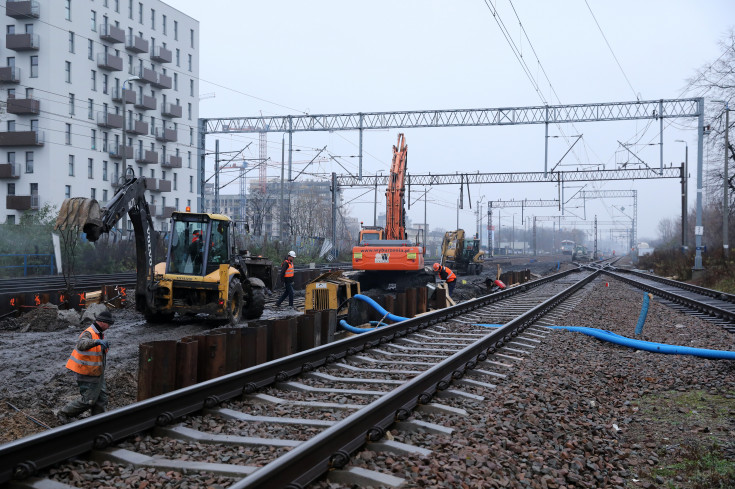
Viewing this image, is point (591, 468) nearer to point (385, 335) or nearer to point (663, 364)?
point (663, 364)

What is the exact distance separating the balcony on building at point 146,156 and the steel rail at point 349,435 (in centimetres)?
5625

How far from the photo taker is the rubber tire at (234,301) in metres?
14.3

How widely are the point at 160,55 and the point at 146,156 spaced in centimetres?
967

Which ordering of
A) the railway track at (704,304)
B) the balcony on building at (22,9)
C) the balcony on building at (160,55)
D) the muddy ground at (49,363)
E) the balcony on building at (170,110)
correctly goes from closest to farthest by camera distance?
1. the muddy ground at (49,363)
2. the railway track at (704,304)
3. the balcony on building at (22,9)
4. the balcony on building at (160,55)
5. the balcony on building at (170,110)

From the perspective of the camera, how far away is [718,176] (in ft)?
126

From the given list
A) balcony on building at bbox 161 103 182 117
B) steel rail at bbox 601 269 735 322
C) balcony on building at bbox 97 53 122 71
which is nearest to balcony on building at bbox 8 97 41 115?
balcony on building at bbox 97 53 122 71

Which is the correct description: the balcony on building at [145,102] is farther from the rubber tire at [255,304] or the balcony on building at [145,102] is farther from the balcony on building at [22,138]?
the rubber tire at [255,304]

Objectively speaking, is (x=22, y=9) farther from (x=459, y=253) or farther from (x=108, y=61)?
(x=459, y=253)

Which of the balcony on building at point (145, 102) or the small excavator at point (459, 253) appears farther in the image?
the balcony on building at point (145, 102)

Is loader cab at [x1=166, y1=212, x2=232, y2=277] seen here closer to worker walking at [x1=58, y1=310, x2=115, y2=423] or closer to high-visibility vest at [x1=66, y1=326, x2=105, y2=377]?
worker walking at [x1=58, y1=310, x2=115, y2=423]

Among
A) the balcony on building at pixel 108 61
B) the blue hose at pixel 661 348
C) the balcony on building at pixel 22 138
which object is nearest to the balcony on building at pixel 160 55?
the balcony on building at pixel 108 61

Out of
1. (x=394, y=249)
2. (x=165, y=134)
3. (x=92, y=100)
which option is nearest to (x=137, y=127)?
(x=165, y=134)

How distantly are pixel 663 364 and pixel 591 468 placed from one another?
16.7ft

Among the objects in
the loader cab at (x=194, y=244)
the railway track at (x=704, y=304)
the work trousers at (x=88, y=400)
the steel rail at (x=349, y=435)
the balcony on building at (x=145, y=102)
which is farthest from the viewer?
the balcony on building at (x=145, y=102)
